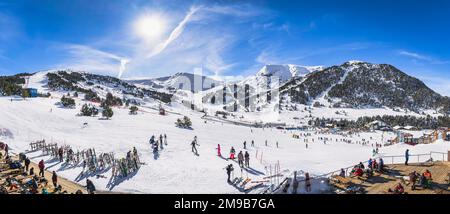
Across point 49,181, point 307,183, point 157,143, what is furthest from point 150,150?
point 307,183

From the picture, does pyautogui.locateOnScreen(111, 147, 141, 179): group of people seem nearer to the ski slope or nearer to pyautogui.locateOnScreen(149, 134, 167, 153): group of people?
the ski slope

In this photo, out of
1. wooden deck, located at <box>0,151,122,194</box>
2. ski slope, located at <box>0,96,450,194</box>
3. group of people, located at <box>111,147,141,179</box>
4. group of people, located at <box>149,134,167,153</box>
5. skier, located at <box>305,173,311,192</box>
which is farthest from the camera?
group of people, located at <box>149,134,167,153</box>

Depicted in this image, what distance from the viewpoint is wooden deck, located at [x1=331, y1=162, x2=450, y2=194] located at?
19281 millimetres

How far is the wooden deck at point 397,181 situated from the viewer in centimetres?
1928

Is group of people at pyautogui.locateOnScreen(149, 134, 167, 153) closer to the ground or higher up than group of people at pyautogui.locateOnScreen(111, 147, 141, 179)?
higher up

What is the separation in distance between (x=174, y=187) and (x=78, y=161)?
9.85 meters

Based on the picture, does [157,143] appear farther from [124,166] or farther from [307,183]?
[307,183]

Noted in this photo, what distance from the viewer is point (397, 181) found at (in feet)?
70.0

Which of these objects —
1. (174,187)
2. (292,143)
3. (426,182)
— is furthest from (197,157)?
(292,143)

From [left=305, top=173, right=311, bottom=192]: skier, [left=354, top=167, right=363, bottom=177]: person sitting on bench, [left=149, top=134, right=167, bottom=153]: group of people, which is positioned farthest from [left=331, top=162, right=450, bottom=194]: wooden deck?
[left=149, top=134, right=167, bottom=153]: group of people

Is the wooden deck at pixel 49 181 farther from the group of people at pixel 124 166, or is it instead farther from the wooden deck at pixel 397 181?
the wooden deck at pixel 397 181

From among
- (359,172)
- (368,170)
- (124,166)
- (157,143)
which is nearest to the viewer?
(359,172)

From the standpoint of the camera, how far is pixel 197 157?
31.9 metres

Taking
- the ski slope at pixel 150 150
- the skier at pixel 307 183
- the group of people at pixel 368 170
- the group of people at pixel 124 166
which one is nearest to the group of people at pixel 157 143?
the ski slope at pixel 150 150
